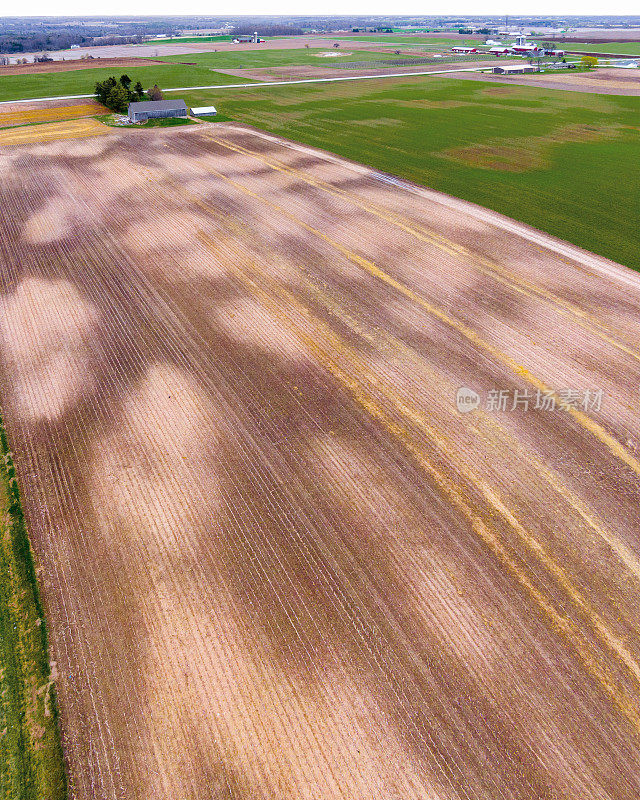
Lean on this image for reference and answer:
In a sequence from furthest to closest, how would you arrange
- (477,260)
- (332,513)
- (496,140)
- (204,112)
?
(204,112) → (496,140) → (477,260) → (332,513)

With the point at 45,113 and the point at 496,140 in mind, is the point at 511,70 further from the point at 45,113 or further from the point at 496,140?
the point at 45,113

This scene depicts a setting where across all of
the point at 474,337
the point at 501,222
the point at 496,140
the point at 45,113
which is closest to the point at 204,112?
the point at 45,113

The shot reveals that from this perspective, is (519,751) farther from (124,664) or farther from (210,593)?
(124,664)

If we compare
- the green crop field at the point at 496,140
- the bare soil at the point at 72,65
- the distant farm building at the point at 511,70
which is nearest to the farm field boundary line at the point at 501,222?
the green crop field at the point at 496,140

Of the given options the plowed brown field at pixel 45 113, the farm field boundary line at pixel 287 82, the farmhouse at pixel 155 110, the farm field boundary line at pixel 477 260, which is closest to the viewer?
the farm field boundary line at pixel 477 260

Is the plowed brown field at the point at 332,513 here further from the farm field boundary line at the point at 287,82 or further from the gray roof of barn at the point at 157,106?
the farm field boundary line at the point at 287,82

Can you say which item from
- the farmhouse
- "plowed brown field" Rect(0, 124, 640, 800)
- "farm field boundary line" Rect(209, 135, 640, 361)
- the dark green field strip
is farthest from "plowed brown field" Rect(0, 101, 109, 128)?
the dark green field strip
